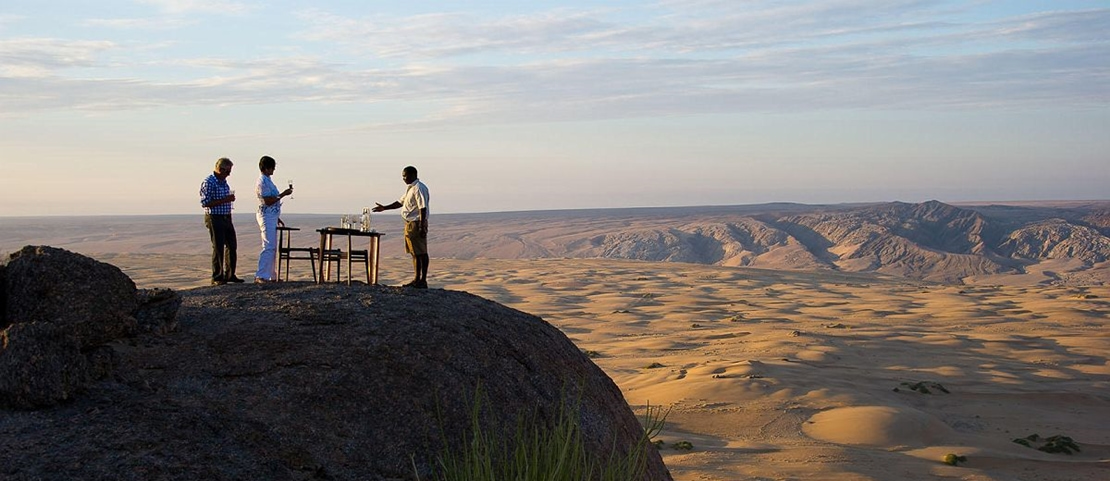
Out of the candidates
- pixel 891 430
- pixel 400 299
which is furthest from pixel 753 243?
pixel 400 299

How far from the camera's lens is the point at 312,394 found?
4.84 metres

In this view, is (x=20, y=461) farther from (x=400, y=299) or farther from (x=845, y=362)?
(x=845, y=362)

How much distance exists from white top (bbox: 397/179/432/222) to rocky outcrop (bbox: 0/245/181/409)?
14.3 feet

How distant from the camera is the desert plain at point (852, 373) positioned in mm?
10250

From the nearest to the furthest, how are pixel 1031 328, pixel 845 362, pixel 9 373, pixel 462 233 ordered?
pixel 9 373
pixel 845 362
pixel 1031 328
pixel 462 233

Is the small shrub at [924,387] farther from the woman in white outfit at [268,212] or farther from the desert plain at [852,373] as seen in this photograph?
the woman in white outfit at [268,212]

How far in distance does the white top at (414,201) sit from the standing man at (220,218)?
1.61 meters

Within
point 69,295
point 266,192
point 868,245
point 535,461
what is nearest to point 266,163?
point 266,192

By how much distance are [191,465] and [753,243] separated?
69.8m

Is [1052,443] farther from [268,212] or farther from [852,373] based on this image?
[268,212]

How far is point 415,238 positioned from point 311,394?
4923 mm

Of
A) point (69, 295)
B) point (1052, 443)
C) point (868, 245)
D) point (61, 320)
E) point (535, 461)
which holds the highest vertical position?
point (69, 295)

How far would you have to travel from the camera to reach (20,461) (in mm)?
3896

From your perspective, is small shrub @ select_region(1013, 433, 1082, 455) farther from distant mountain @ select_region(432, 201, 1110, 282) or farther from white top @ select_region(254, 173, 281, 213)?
distant mountain @ select_region(432, 201, 1110, 282)
